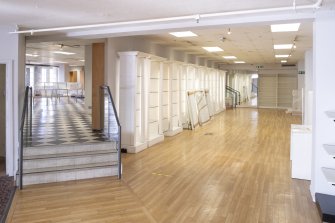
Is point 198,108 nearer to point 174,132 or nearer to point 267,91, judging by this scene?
point 174,132

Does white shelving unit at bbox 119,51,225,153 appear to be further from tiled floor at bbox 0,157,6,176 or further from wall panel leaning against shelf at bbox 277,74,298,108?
wall panel leaning against shelf at bbox 277,74,298,108

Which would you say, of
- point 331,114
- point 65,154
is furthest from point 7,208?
point 331,114

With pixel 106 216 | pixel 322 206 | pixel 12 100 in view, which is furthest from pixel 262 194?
pixel 12 100

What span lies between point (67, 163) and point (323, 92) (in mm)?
4401

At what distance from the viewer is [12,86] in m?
5.69

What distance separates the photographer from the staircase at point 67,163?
543 centimetres

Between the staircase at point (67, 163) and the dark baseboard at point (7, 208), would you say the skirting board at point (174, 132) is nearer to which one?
the staircase at point (67, 163)

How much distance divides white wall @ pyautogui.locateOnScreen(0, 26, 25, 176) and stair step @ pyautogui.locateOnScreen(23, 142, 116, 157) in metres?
0.35

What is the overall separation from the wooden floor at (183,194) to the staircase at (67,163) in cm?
21

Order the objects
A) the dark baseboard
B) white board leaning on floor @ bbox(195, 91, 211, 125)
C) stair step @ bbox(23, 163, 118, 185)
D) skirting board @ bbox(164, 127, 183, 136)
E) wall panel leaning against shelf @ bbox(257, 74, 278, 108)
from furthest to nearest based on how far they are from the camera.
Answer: wall panel leaning against shelf @ bbox(257, 74, 278, 108)
white board leaning on floor @ bbox(195, 91, 211, 125)
skirting board @ bbox(164, 127, 183, 136)
stair step @ bbox(23, 163, 118, 185)
the dark baseboard

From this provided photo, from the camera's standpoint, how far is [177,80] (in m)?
11.0

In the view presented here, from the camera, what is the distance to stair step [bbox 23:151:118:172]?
18.1 ft

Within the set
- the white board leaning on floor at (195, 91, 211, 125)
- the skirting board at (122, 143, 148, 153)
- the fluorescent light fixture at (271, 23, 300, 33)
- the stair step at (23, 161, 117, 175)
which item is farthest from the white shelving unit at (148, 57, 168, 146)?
the white board leaning on floor at (195, 91, 211, 125)

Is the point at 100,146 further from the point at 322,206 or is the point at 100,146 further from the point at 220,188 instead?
the point at 322,206
